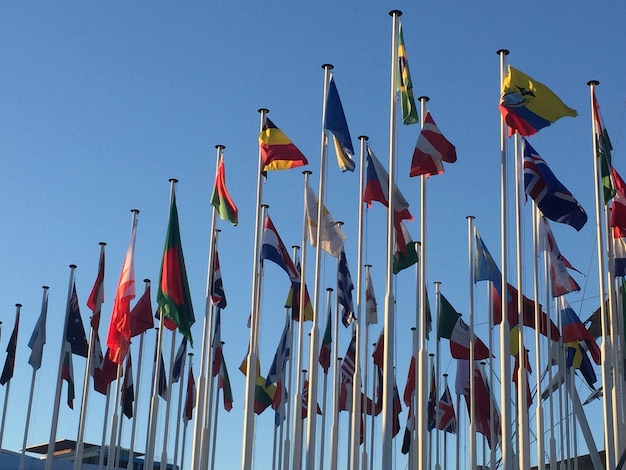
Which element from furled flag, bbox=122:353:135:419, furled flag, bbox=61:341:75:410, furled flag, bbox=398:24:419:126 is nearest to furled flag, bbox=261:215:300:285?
furled flag, bbox=398:24:419:126

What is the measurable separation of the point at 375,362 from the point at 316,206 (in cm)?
785

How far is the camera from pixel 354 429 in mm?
25312

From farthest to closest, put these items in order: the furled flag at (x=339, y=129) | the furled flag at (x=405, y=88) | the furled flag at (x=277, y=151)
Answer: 1. the furled flag at (x=277, y=151)
2. the furled flag at (x=339, y=129)
3. the furled flag at (x=405, y=88)

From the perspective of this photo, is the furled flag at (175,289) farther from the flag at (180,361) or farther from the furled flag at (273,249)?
the flag at (180,361)

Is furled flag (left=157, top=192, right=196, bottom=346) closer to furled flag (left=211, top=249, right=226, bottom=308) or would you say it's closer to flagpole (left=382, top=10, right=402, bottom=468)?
furled flag (left=211, top=249, right=226, bottom=308)

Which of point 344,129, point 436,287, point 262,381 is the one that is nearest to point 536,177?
point 344,129

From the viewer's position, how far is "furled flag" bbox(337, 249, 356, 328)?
2802cm

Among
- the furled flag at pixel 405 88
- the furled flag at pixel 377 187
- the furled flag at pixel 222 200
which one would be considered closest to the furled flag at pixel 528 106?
the furled flag at pixel 405 88

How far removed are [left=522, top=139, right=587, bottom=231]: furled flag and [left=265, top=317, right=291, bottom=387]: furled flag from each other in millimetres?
11177

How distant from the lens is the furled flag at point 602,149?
2589 centimetres

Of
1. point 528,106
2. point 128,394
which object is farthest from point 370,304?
point 128,394

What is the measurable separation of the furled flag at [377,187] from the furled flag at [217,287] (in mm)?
4703

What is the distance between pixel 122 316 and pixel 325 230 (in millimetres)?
6513

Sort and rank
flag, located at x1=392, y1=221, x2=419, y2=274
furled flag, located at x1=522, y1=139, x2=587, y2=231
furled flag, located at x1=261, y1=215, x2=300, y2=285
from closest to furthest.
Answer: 1. furled flag, located at x1=522, y1=139, x2=587, y2=231
2. flag, located at x1=392, y1=221, x2=419, y2=274
3. furled flag, located at x1=261, y1=215, x2=300, y2=285
